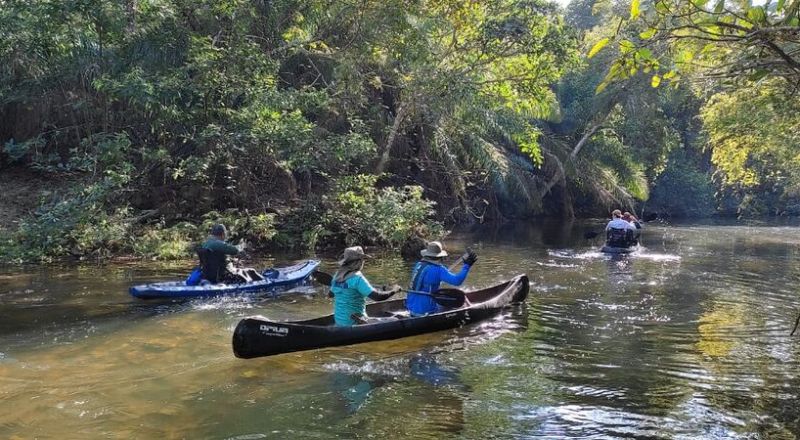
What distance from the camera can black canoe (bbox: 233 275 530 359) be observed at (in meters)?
7.07

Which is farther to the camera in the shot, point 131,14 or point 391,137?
point 391,137

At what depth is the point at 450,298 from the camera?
9344 mm

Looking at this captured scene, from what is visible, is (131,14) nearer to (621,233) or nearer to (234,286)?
(234,286)

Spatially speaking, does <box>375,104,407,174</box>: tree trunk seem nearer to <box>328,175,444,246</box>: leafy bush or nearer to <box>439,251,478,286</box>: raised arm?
<box>328,175,444,246</box>: leafy bush

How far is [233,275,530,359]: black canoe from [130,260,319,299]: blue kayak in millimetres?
2705

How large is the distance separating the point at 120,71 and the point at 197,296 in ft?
24.7

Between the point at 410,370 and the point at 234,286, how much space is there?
15.1 feet

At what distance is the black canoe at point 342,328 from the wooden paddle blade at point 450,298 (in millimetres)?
161

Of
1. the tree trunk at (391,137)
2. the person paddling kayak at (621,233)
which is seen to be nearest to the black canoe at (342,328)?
the person paddling kayak at (621,233)

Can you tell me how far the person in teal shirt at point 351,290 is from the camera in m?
7.77

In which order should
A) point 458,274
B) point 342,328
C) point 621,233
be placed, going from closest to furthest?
point 342,328 → point 458,274 → point 621,233

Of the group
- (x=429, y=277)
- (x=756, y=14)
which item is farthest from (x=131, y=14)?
(x=756, y=14)

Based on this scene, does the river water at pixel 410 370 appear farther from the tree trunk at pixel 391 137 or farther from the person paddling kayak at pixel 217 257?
the tree trunk at pixel 391 137

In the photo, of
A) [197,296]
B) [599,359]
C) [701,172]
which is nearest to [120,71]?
[197,296]
